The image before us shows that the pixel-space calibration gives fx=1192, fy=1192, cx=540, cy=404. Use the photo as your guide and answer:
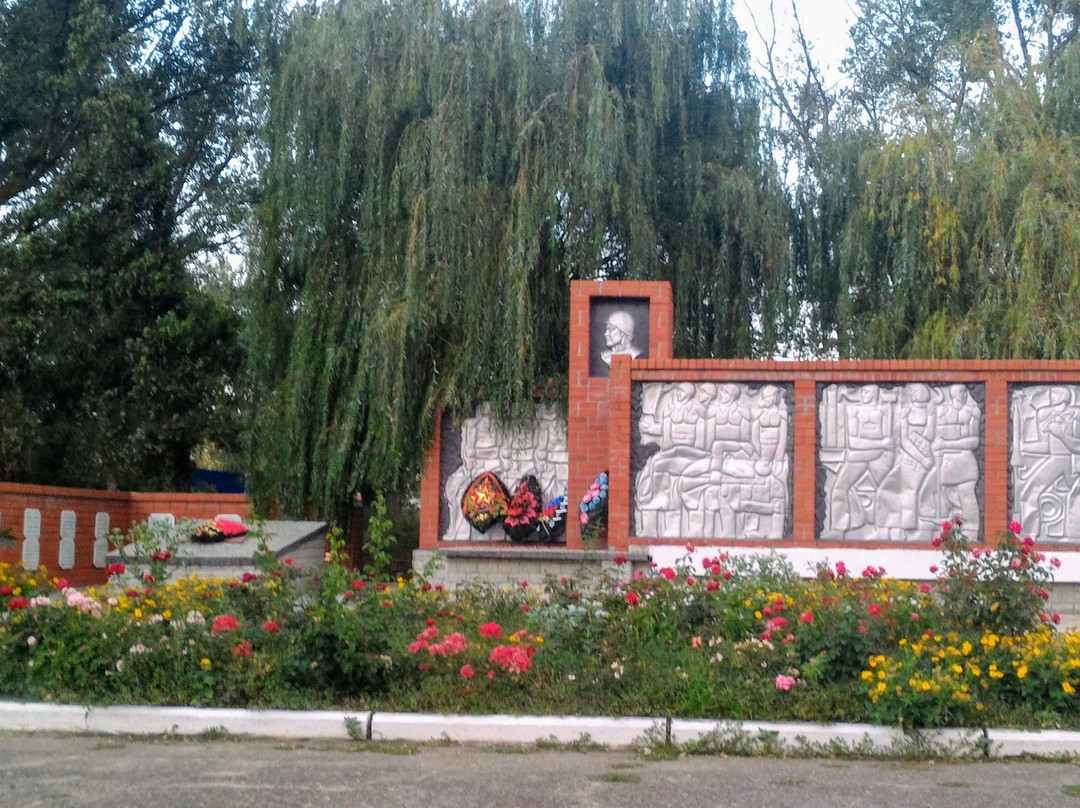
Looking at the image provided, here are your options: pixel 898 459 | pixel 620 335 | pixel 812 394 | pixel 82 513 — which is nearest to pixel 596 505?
pixel 620 335

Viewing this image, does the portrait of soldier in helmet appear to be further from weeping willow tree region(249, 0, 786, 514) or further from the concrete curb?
the concrete curb

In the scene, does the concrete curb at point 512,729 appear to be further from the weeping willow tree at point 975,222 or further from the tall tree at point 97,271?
the tall tree at point 97,271

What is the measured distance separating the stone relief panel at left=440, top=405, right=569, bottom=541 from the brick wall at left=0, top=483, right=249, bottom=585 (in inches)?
139

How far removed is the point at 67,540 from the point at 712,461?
9.27 metres

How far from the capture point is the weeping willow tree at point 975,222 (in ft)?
53.0

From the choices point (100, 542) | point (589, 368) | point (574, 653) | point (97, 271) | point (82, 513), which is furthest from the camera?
point (97, 271)

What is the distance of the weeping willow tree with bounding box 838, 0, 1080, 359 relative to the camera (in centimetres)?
1616

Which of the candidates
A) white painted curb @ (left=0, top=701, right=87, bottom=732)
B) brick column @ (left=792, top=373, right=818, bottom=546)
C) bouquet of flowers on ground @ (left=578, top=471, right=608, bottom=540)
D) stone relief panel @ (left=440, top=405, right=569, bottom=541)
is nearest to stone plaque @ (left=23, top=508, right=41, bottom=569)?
stone relief panel @ (left=440, top=405, right=569, bottom=541)

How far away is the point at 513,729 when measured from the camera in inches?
282

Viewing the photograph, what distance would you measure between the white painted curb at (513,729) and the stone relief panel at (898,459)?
708 centimetres

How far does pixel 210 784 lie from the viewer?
19.8 feet

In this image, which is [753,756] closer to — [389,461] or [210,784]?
[210,784]

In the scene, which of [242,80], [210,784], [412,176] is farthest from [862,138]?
[210,784]

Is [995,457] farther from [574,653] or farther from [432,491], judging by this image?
[574,653]
